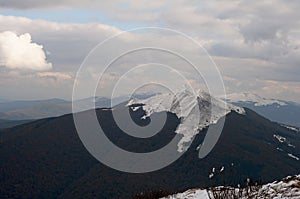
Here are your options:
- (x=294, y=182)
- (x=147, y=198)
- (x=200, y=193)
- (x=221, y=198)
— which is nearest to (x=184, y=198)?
(x=200, y=193)

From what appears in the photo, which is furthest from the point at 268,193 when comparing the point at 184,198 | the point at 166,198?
the point at 166,198

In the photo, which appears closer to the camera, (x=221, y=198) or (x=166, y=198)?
(x=221, y=198)

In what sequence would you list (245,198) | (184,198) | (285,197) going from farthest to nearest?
1. (184,198)
2. (245,198)
3. (285,197)

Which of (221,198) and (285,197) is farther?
(285,197)

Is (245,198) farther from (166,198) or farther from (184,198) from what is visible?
(166,198)

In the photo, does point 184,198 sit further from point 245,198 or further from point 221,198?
point 221,198

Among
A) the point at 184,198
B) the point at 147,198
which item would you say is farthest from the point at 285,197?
the point at 147,198

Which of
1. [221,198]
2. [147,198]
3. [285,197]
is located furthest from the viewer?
[147,198]

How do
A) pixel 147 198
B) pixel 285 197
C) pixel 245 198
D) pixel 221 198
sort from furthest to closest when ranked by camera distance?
pixel 147 198 → pixel 245 198 → pixel 285 197 → pixel 221 198

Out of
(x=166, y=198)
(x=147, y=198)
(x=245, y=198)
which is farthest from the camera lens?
(x=147, y=198)
